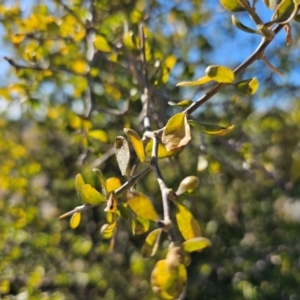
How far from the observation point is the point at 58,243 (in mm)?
2199

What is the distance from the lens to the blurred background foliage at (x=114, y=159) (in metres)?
1.56

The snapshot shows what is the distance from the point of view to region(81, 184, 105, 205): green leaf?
2.15ft

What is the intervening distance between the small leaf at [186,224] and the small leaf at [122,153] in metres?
0.08

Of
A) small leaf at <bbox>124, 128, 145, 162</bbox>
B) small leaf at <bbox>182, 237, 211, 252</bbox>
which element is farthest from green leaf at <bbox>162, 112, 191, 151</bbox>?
small leaf at <bbox>182, 237, 211, 252</bbox>

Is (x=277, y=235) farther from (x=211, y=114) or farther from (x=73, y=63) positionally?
(x=73, y=63)

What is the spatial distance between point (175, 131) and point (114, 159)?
5.16ft

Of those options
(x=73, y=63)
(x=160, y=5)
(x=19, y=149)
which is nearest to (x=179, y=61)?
(x=160, y=5)

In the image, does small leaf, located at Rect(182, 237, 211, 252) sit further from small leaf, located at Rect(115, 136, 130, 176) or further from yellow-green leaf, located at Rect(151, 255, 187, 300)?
small leaf, located at Rect(115, 136, 130, 176)

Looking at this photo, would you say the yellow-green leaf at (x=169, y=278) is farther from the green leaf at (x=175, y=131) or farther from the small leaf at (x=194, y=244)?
the green leaf at (x=175, y=131)

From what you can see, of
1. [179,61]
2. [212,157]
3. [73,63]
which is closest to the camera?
[212,157]

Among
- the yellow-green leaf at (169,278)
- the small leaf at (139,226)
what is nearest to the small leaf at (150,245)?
the small leaf at (139,226)

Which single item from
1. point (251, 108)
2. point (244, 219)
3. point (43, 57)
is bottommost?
point (244, 219)

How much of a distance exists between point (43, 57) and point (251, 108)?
0.87 meters

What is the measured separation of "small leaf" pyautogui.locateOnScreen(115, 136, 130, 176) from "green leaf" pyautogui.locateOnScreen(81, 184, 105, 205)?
41 mm
